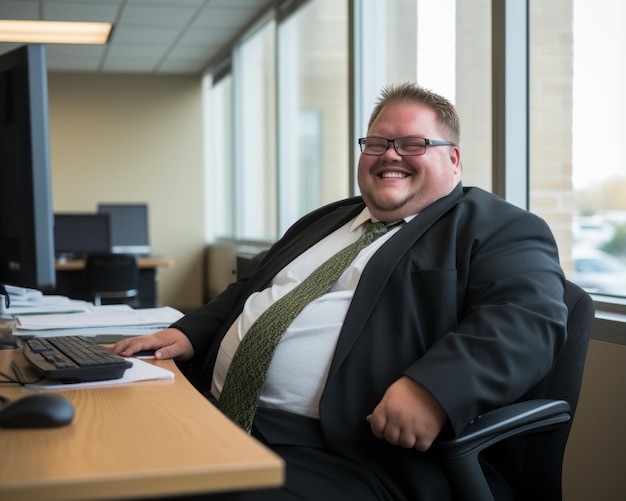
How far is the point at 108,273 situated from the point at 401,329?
4.77 m

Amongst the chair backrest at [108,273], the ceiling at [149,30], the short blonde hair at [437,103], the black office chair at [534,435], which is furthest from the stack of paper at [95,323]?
the chair backrest at [108,273]

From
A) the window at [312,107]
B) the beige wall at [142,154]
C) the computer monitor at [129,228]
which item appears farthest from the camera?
the beige wall at [142,154]

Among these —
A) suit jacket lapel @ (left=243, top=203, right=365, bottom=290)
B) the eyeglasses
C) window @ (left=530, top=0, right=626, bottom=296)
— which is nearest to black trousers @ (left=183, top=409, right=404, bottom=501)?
suit jacket lapel @ (left=243, top=203, right=365, bottom=290)

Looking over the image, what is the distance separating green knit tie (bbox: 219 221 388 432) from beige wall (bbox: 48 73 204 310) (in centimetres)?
720

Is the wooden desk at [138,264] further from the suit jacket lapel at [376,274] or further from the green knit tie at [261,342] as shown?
the suit jacket lapel at [376,274]

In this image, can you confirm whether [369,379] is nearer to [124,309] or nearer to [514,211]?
[514,211]

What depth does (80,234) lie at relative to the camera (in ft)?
21.7

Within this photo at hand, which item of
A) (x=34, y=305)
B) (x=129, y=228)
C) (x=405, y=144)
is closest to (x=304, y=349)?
(x=405, y=144)

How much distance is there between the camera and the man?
1.38m

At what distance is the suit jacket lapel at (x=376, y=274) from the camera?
156 centimetres

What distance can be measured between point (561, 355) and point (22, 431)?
0.97 meters

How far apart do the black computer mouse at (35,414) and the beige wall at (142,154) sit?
781cm

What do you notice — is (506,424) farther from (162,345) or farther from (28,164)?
(28,164)

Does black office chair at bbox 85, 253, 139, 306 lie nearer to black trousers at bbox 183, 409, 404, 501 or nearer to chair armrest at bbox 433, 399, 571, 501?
black trousers at bbox 183, 409, 404, 501
